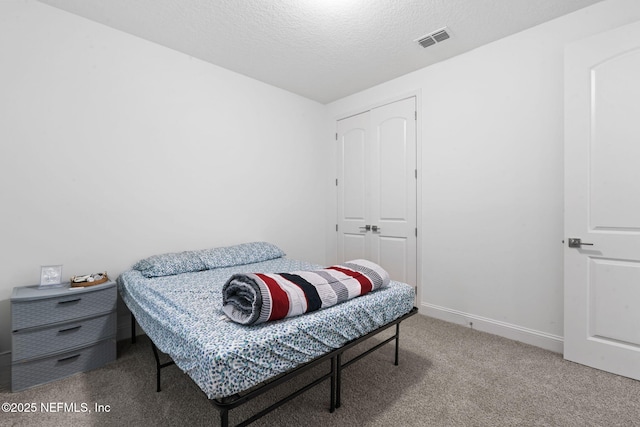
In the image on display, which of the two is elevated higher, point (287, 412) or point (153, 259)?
point (153, 259)

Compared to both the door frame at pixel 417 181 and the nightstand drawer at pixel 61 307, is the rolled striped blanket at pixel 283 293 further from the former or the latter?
the door frame at pixel 417 181

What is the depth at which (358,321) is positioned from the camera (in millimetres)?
1581

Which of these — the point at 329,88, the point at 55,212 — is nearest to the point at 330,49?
the point at 329,88

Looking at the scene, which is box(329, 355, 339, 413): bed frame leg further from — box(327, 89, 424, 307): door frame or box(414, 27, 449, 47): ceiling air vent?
box(414, 27, 449, 47): ceiling air vent

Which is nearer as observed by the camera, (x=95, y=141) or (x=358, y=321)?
(x=358, y=321)

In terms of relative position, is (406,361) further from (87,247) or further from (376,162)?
(87,247)

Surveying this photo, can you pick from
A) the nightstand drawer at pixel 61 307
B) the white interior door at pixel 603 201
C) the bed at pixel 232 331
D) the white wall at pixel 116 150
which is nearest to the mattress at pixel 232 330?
the bed at pixel 232 331

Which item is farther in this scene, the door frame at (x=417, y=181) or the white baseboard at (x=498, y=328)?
the door frame at (x=417, y=181)

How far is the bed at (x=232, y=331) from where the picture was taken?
1.10m

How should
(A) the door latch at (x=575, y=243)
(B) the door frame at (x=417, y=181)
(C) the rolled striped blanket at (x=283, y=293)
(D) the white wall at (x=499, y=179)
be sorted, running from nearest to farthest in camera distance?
(C) the rolled striped blanket at (x=283, y=293)
(A) the door latch at (x=575, y=243)
(D) the white wall at (x=499, y=179)
(B) the door frame at (x=417, y=181)

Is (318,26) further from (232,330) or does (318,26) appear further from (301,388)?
(301,388)

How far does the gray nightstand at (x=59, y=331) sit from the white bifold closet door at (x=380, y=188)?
8.66 feet

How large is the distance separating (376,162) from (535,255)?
6.08 feet

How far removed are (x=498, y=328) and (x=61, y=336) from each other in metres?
3.41
